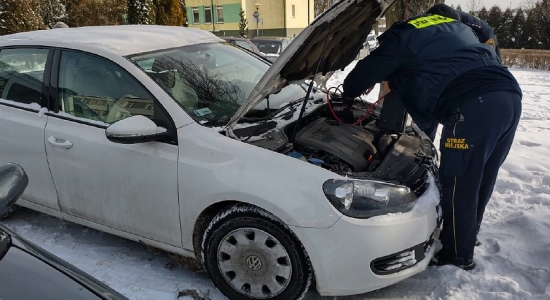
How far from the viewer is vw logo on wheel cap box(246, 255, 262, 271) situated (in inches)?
103

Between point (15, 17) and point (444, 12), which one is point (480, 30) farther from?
point (15, 17)

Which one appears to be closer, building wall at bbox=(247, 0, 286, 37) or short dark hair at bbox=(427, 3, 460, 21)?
short dark hair at bbox=(427, 3, 460, 21)

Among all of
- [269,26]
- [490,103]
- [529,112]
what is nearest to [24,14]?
[529,112]

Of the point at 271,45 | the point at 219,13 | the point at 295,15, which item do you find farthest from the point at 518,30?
the point at 271,45

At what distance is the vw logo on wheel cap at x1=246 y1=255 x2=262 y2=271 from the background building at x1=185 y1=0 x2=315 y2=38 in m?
34.8

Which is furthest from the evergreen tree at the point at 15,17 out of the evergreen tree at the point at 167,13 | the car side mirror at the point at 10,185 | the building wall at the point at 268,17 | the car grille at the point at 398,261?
the building wall at the point at 268,17

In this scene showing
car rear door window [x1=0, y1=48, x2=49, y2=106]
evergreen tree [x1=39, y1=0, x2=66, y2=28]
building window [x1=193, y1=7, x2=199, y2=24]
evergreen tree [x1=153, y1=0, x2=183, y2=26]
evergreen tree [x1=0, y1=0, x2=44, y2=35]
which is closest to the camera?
car rear door window [x1=0, y1=48, x2=49, y2=106]

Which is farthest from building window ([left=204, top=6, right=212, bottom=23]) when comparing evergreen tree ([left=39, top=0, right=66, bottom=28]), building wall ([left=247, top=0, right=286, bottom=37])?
evergreen tree ([left=39, top=0, right=66, bottom=28])

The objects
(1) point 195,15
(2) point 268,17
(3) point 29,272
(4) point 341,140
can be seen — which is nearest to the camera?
(3) point 29,272

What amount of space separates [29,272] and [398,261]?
1885 millimetres

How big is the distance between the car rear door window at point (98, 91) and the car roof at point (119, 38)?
115 mm

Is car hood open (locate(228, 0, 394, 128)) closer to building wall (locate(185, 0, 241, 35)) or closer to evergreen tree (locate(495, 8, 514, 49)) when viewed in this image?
evergreen tree (locate(495, 8, 514, 49))

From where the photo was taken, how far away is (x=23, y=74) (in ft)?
11.3

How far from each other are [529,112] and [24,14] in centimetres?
1530
